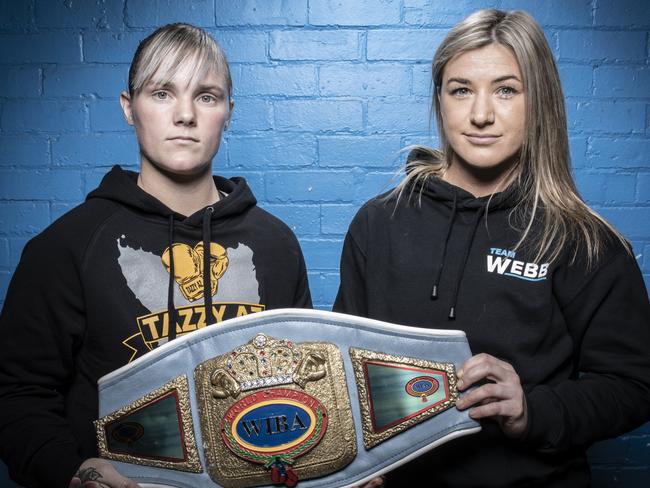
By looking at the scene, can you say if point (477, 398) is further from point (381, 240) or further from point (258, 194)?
point (258, 194)

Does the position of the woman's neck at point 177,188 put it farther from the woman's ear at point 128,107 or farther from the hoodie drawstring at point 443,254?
the hoodie drawstring at point 443,254

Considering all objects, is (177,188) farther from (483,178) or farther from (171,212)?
(483,178)

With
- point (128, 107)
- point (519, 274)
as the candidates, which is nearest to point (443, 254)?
point (519, 274)

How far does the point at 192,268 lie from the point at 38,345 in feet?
1.01

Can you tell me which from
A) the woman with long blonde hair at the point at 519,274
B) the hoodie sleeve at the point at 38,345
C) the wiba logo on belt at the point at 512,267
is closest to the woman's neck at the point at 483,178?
the woman with long blonde hair at the point at 519,274

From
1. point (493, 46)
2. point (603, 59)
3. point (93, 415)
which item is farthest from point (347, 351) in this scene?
point (603, 59)

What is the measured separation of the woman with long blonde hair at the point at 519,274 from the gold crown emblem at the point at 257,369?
0.31 meters

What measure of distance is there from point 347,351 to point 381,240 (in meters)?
0.33

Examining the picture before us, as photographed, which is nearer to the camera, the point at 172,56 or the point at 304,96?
the point at 172,56

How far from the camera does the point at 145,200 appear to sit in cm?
140

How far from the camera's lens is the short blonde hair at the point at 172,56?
1387 mm

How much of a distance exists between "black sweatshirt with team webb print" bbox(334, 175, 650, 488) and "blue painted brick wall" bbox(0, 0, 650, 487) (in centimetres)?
89

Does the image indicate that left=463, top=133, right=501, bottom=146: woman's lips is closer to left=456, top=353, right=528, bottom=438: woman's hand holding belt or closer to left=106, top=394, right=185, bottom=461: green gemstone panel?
left=456, top=353, right=528, bottom=438: woman's hand holding belt

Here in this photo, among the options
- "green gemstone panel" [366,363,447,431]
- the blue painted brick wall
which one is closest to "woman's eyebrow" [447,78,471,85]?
"green gemstone panel" [366,363,447,431]
